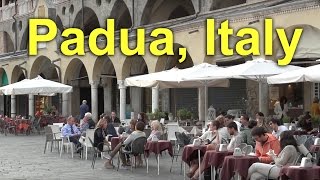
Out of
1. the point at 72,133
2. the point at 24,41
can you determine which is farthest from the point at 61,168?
the point at 24,41

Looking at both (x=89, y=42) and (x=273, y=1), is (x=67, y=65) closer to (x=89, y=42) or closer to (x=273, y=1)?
(x=89, y=42)

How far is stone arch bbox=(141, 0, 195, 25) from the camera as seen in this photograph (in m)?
28.5

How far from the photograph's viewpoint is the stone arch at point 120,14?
3104 cm

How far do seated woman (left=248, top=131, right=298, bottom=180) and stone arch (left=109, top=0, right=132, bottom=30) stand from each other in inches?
921

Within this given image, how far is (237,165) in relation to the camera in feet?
29.3

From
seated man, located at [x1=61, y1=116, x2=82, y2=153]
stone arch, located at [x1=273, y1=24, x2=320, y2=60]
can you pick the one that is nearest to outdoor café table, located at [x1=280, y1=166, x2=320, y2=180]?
seated man, located at [x1=61, y1=116, x2=82, y2=153]

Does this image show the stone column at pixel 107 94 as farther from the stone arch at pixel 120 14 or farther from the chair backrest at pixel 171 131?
the chair backrest at pixel 171 131

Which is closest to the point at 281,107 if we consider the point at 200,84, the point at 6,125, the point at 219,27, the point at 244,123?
the point at 219,27

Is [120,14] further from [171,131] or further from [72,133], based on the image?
[171,131]

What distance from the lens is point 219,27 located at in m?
20.8

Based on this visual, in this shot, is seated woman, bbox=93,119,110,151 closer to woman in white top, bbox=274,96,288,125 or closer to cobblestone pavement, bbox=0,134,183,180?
cobblestone pavement, bbox=0,134,183,180

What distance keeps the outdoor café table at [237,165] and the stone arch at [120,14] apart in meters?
22.8

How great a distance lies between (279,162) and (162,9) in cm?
2223

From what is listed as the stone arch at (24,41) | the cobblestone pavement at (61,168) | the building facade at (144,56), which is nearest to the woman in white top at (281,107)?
the building facade at (144,56)
